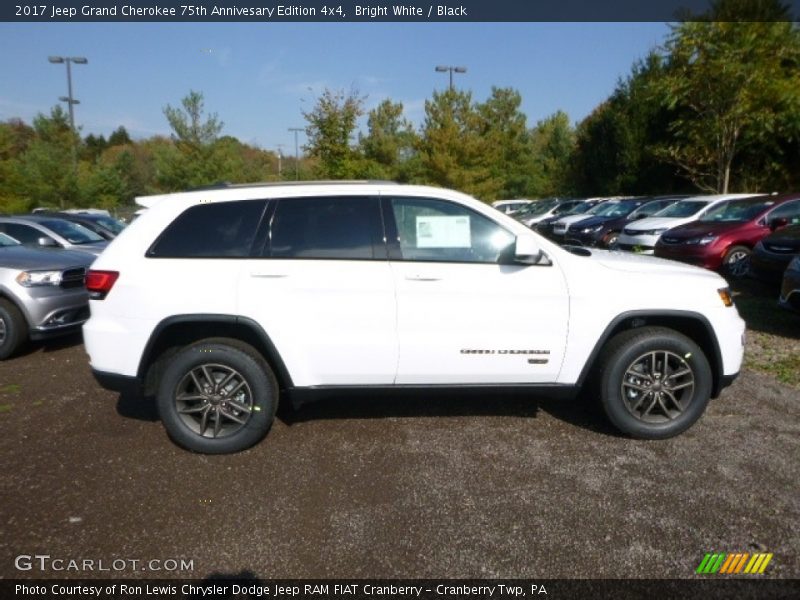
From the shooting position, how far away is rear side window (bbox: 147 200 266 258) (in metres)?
3.48

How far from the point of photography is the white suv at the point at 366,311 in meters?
3.43

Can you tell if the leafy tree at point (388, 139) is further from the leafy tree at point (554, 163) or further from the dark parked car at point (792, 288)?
the dark parked car at point (792, 288)

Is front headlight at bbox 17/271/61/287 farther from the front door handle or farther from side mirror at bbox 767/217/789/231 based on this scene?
side mirror at bbox 767/217/789/231

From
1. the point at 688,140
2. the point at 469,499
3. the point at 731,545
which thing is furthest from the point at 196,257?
the point at 688,140

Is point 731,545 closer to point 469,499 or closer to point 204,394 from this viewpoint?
point 469,499

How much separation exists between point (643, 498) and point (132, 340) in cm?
329

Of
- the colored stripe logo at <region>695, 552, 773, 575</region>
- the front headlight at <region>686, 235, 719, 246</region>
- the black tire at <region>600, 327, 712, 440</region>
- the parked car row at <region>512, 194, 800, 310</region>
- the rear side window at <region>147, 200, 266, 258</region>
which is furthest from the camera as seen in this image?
the front headlight at <region>686, 235, 719, 246</region>

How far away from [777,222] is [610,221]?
6.13 metres

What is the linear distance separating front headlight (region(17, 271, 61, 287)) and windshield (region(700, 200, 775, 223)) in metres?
10.6

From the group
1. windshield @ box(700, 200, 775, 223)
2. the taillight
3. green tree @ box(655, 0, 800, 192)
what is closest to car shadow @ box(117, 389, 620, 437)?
the taillight

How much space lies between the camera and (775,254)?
710 cm

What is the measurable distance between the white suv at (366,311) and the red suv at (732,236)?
6.32 m

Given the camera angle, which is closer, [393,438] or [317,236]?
[317,236]

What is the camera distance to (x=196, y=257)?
136 inches
